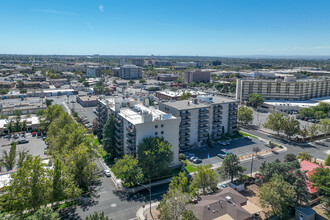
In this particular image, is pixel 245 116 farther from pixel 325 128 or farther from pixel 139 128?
pixel 139 128

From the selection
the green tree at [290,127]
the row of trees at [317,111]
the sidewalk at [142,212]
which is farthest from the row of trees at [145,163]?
the row of trees at [317,111]

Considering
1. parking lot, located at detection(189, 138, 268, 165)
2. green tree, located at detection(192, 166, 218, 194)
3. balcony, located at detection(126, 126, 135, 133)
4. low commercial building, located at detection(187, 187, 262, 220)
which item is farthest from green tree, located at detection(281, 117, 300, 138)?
balcony, located at detection(126, 126, 135, 133)

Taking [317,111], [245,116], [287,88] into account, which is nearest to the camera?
[245,116]

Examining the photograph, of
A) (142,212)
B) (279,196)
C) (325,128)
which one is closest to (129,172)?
(142,212)

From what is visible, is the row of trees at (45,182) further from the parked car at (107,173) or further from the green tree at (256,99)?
the green tree at (256,99)

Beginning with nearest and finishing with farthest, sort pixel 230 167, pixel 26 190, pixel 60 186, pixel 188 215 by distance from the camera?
1. pixel 188 215
2. pixel 26 190
3. pixel 60 186
4. pixel 230 167

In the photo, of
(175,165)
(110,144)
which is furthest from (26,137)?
(175,165)

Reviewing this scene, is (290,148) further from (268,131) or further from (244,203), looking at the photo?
(244,203)
